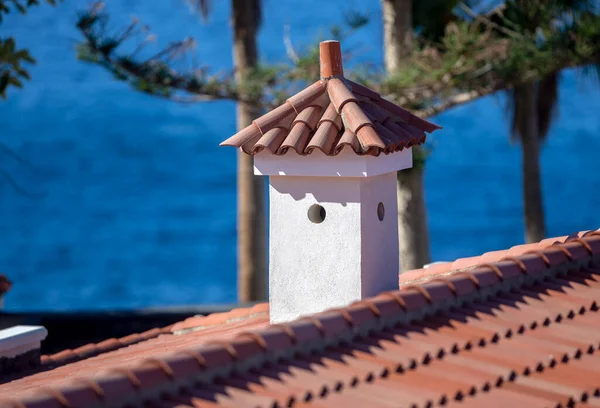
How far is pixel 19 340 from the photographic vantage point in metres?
7.26

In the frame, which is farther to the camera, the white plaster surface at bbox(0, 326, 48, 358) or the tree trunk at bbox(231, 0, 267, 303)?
the tree trunk at bbox(231, 0, 267, 303)

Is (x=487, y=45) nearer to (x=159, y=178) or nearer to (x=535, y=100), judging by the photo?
(x=535, y=100)

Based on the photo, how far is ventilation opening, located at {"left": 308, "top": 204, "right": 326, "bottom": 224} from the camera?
18.6 ft

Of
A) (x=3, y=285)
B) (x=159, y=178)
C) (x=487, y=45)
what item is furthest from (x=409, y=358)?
(x=159, y=178)

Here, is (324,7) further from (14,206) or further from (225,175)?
(14,206)

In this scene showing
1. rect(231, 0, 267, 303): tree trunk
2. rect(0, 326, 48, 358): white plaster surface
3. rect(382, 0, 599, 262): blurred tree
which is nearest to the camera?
rect(0, 326, 48, 358): white plaster surface

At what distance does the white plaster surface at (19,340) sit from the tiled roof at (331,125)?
2808 millimetres

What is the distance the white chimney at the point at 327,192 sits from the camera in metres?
5.43

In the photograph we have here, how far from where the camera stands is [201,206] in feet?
105

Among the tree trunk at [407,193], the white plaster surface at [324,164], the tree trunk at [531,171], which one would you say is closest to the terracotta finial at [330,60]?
the white plaster surface at [324,164]

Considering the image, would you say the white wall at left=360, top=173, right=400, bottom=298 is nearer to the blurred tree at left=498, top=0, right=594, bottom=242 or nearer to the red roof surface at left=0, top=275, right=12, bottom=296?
the red roof surface at left=0, top=275, right=12, bottom=296

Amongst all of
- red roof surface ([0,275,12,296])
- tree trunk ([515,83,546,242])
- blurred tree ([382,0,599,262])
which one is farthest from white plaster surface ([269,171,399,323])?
tree trunk ([515,83,546,242])

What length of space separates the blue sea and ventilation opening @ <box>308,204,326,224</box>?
23.6 m

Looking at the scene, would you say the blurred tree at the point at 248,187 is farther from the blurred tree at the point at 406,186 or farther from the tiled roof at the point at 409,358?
the tiled roof at the point at 409,358
